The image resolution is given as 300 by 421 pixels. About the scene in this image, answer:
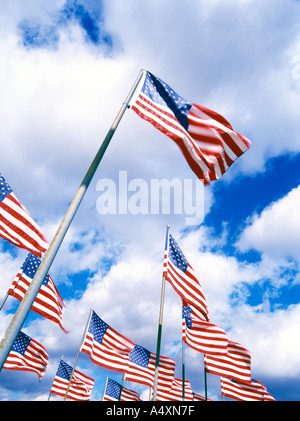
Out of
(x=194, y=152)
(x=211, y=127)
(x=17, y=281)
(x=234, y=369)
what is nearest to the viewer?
(x=194, y=152)

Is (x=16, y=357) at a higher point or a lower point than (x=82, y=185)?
higher

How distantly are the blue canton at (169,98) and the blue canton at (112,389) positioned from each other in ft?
99.7

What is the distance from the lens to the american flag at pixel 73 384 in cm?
2560

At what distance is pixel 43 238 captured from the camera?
10.2 meters

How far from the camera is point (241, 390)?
2195cm

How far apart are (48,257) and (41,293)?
788 centimetres

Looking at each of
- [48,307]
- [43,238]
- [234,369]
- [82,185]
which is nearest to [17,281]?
[48,307]

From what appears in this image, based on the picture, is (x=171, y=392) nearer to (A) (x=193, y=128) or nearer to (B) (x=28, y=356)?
(B) (x=28, y=356)

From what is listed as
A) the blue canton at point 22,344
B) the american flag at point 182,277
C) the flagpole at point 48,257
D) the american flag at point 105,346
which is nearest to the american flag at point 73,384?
the blue canton at point 22,344

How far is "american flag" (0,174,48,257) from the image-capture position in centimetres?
968
